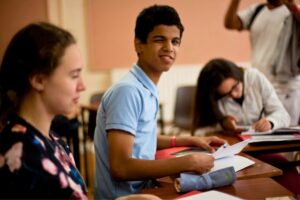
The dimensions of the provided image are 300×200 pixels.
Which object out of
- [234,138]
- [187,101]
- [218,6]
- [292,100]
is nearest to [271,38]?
[292,100]

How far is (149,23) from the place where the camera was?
1.36m

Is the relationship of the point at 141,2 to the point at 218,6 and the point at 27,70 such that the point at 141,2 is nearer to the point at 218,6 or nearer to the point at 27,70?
the point at 218,6

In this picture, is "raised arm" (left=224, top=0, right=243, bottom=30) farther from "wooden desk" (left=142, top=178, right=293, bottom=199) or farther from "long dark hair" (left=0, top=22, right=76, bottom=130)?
"long dark hair" (left=0, top=22, right=76, bottom=130)

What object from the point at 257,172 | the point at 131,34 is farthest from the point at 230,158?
the point at 131,34

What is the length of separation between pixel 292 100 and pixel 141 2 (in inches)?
87.7

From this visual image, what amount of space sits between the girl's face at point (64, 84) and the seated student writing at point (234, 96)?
1.31 meters

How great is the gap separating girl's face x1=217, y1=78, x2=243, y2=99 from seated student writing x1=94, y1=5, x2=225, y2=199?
24.7 inches

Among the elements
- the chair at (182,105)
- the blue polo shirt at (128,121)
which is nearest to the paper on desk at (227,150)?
the blue polo shirt at (128,121)

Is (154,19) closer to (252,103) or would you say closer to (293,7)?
(252,103)

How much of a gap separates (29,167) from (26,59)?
23cm

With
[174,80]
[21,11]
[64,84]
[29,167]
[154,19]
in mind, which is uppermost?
[21,11]

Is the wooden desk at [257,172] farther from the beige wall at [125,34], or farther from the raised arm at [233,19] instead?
the beige wall at [125,34]

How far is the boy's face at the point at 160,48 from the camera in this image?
1361 millimetres

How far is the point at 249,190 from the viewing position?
1038mm
